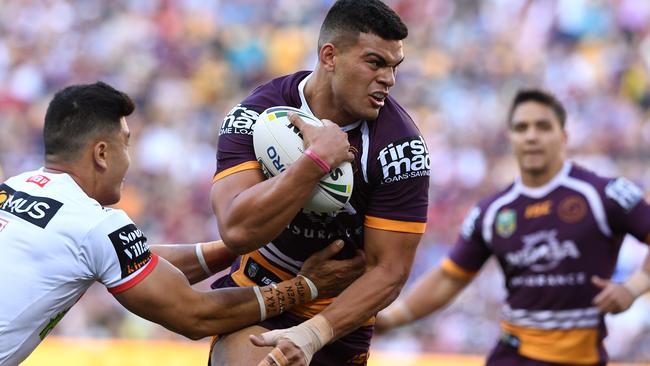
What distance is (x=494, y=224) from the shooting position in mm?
7586

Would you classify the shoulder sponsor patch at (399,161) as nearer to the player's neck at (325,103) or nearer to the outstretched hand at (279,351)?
the player's neck at (325,103)

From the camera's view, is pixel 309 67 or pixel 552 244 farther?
pixel 309 67

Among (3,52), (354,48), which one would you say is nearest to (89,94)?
(354,48)

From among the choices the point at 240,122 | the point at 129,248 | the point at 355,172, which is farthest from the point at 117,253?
the point at 355,172

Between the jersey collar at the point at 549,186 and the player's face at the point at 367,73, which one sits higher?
the player's face at the point at 367,73

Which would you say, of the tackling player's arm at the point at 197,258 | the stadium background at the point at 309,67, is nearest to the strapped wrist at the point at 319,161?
the tackling player's arm at the point at 197,258

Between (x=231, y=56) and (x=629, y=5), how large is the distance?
19.1 ft

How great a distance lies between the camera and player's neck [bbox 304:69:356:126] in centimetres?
512

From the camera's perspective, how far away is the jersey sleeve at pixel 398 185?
4.99 meters

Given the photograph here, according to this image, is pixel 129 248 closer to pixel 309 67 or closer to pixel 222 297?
pixel 222 297

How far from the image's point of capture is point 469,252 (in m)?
7.83

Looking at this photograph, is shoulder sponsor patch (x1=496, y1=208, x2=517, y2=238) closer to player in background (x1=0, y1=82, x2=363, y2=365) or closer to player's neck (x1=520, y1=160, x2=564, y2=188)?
player's neck (x1=520, y1=160, x2=564, y2=188)

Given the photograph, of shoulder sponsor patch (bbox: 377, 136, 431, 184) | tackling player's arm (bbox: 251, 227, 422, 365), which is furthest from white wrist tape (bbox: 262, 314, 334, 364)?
shoulder sponsor patch (bbox: 377, 136, 431, 184)

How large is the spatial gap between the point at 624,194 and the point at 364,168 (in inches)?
107
